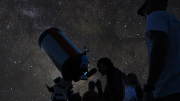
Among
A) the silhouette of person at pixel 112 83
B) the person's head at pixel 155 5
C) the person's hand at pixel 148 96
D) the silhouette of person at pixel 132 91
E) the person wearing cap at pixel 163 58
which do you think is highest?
the person's head at pixel 155 5

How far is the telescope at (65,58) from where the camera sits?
210 centimetres

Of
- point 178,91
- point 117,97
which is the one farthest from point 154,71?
point 117,97

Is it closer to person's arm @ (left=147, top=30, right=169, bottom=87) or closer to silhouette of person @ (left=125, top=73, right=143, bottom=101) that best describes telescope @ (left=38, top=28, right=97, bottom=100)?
silhouette of person @ (left=125, top=73, right=143, bottom=101)

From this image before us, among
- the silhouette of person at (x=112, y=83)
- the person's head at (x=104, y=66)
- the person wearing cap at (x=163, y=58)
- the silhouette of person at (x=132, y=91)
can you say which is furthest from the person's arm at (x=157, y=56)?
the silhouette of person at (x=132, y=91)

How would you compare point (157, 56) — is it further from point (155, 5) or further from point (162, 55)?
point (155, 5)

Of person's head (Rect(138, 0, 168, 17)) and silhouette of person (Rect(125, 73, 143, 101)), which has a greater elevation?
person's head (Rect(138, 0, 168, 17))

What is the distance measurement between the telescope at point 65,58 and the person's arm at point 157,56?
116 cm

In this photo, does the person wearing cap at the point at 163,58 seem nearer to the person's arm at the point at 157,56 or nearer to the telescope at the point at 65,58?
the person's arm at the point at 157,56

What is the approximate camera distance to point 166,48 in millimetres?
989

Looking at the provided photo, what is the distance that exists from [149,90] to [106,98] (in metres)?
1.16

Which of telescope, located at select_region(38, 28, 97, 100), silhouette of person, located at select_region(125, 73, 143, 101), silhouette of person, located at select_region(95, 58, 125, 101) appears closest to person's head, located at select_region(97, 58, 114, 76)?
silhouette of person, located at select_region(95, 58, 125, 101)

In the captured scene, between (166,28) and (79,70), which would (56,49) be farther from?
(166,28)

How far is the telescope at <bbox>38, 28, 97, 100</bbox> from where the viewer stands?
210cm

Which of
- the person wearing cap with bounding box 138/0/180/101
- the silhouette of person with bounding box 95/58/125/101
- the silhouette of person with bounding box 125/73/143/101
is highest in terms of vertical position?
the person wearing cap with bounding box 138/0/180/101
